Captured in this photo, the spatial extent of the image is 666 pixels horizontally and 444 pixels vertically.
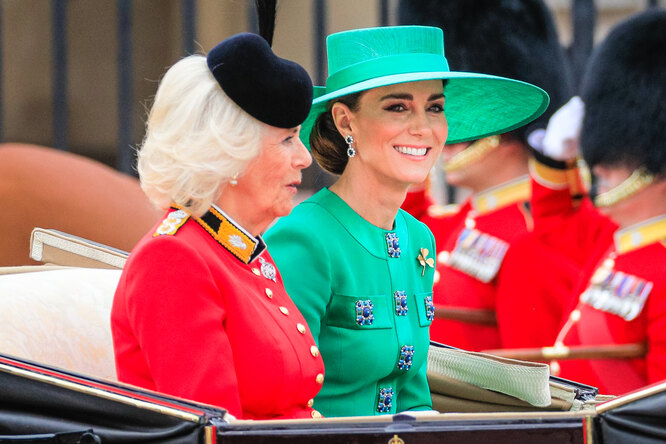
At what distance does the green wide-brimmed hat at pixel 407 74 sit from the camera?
205cm

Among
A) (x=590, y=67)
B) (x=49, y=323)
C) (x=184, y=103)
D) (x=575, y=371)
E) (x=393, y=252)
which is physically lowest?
(x=575, y=371)

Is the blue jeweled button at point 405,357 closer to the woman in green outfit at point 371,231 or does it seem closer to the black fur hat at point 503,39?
the woman in green outfit at point 371,231

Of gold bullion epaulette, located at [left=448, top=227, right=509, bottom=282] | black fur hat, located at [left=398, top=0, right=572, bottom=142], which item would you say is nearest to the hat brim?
gold bullion epaulette, located at [left=448, top=227, right=509, bottom=282]

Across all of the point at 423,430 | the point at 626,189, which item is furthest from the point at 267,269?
the point at 626,189

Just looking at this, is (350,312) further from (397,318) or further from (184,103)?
(184,103)

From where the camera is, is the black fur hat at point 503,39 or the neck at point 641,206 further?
the black fur hat at point 503,39

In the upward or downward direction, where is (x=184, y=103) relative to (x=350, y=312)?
upward

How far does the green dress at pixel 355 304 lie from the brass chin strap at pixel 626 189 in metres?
1.45

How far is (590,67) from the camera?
3.83 m

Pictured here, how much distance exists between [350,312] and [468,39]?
2.51 m

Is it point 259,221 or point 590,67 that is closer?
point 259,221


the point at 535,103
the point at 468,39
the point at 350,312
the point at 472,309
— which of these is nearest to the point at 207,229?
the point at 350,312

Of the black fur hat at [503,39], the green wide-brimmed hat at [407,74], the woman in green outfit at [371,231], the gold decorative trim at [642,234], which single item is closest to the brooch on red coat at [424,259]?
the woman in green outfit at [371,231]

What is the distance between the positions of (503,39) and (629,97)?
78 centimetres
